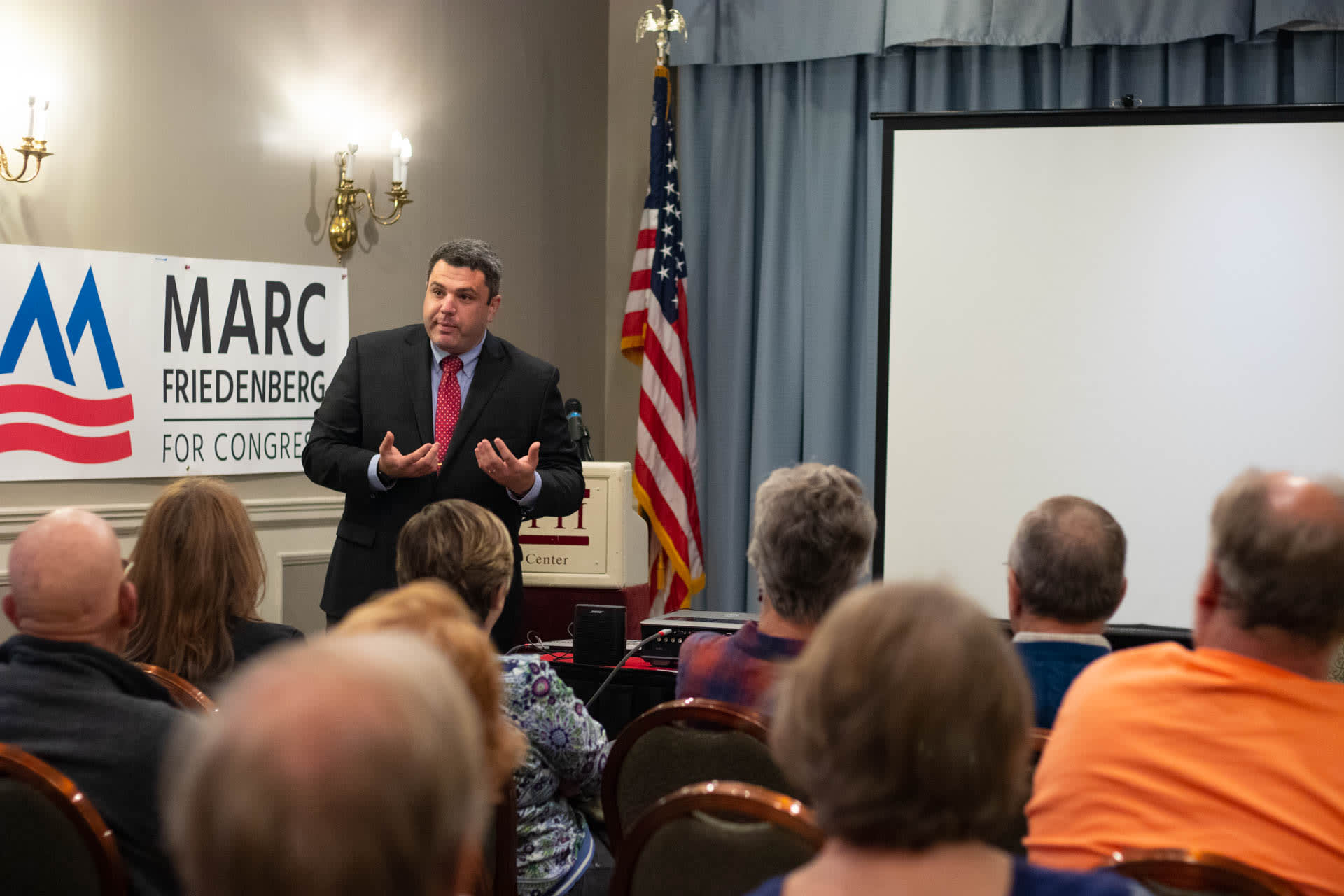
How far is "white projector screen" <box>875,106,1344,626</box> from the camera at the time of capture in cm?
418

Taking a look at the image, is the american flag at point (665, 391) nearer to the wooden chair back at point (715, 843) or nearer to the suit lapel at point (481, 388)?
the suit lapel at point (481, 388)

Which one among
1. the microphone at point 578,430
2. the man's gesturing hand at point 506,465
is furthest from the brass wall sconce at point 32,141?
the microphone at point 578,430

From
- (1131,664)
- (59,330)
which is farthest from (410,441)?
(1131,664)

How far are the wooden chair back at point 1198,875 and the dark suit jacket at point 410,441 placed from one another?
2107 mm

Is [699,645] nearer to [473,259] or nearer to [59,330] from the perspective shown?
[473,259]

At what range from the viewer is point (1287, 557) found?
4.47 feet

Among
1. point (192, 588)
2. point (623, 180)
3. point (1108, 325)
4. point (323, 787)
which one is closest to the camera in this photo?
point (323, 787)

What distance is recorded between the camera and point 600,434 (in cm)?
603

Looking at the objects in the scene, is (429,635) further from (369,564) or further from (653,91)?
(653,91)

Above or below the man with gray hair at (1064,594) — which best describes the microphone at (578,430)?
above

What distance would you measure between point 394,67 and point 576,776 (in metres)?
3.46

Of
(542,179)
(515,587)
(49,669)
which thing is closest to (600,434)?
(542,179)

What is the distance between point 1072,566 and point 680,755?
26.8 inches

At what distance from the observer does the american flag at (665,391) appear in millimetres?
5438
